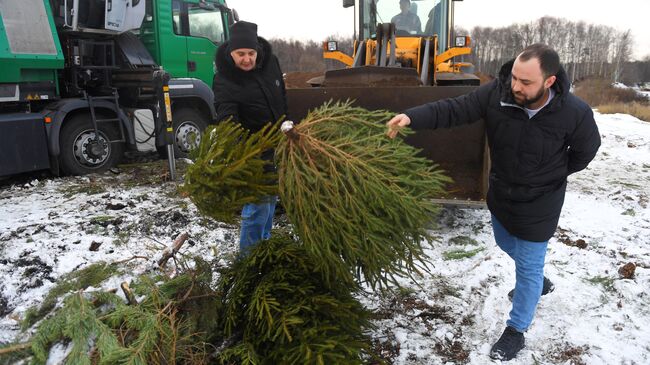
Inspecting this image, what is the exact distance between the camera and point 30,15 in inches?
242

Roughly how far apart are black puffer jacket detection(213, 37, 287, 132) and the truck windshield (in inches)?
190

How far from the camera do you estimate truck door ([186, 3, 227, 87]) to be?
834 cm

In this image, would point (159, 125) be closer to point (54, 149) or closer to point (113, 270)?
point (54, 149)

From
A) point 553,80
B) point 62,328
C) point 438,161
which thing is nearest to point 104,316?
point 62,328

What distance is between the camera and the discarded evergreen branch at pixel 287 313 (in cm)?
221

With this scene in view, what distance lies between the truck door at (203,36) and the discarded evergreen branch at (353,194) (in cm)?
670

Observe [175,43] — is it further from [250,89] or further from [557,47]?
[557,47]

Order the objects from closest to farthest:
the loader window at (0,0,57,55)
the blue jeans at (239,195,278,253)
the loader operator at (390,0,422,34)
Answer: the blue jeans at (239,195,278,253) → the loader window at (0,0,57,55) → the loader operator at (390,0,422,34)

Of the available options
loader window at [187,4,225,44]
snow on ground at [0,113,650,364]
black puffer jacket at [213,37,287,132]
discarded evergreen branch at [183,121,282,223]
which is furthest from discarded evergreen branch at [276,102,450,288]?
loader window at [187,4,225,44]

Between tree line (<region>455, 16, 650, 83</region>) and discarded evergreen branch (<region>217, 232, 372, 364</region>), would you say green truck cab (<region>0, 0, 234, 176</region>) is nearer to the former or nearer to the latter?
discarded evergreen branch (<region>217, 232, 372, 364</region>)

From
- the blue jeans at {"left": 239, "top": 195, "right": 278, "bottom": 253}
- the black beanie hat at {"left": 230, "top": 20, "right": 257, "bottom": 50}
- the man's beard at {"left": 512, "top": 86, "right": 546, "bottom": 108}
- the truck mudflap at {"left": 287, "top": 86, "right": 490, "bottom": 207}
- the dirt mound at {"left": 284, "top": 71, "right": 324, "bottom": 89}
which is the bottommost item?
the blue jeans at {"left": 239, "top": 195, "right": 278, "bottom": 253}

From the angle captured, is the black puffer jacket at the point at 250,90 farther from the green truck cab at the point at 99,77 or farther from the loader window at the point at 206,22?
the loader window at the point at 206,22

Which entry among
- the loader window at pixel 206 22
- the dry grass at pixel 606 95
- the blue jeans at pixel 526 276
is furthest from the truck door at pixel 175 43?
the dry grass at pixel 606 95

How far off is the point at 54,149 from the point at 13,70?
114 centimetres
